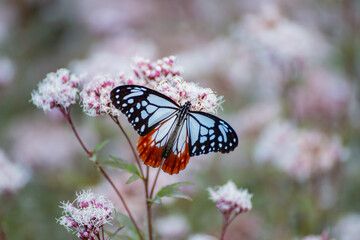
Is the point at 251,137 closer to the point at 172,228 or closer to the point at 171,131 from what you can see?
the point at 172,228

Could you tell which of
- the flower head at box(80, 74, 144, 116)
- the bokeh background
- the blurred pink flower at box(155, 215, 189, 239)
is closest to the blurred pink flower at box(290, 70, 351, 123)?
the bokeh background

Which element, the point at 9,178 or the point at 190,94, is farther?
the point at 9,178

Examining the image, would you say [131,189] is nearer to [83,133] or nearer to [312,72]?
[83,133]

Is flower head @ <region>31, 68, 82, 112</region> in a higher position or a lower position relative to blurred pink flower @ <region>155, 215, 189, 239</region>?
lower

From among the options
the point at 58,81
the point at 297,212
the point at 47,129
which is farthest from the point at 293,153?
the point at 47,129

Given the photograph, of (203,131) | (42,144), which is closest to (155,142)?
(203,131)

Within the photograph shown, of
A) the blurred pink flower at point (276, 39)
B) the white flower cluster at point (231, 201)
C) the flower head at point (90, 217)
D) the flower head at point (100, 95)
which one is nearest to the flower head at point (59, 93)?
the flower head at point (100, 95)

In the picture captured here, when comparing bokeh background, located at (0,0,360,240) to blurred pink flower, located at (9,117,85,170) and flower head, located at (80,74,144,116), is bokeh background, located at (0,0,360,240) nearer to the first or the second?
blurred pink flower, located at (9,117,85,170)
